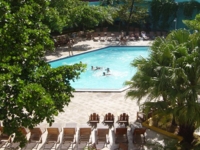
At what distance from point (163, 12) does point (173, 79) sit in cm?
2371

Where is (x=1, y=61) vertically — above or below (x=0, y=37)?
below

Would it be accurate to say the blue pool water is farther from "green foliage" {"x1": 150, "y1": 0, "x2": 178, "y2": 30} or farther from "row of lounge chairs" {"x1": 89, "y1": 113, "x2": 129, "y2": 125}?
"green foliage" {"x1": 150, "y1": 0, "x2": 178, "y2": 30}

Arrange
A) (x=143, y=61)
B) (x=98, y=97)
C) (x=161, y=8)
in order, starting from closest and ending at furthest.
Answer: (x=143, y=61), (x=98, y=97), (x=161, y=8)

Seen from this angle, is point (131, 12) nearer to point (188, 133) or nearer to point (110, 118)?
point (110, 118)

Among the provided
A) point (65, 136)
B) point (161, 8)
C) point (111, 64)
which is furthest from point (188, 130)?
point (161, 8)

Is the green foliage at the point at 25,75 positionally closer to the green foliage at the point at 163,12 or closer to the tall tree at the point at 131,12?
the tall tree at the point at 131,12

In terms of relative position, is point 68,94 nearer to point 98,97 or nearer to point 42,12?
point 42,12

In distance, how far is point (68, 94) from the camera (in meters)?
9.02

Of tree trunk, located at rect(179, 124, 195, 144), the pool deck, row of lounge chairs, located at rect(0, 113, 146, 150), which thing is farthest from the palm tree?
row of lounge chairs, located at rect(0, 113, 146, 150)

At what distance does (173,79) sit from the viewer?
1077 centimetres

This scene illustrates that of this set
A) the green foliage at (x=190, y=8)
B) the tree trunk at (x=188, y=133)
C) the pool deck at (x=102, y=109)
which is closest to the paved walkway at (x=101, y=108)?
the pool deck at (x=102, y=109)

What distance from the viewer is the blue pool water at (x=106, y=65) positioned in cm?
2210

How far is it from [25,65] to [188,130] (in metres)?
7.20

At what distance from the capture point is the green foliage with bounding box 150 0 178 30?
3294 centimetres
